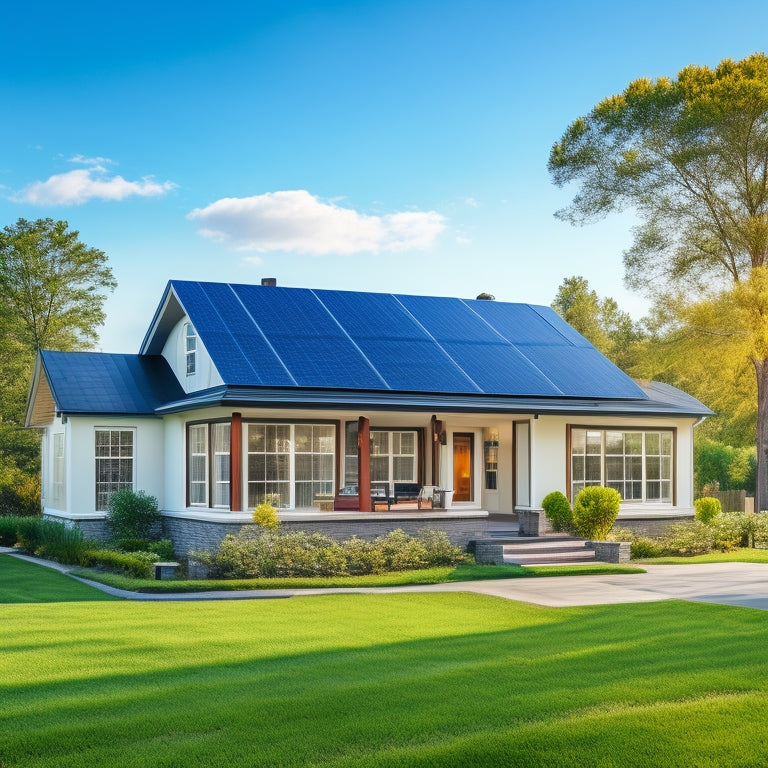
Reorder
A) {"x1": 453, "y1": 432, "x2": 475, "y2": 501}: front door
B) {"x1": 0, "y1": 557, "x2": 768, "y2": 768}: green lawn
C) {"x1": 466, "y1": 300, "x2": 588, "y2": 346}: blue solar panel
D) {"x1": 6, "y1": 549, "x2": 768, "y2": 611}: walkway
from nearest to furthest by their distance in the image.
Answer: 1. {"x1": 0, "y1": 557, "x2": 768, "y2": 768}: green lawn
2. {"x1": 6, "y1": 549, "x2": 768, "y2": 611}: walkway
3. {"x1": 453, "y1": 432, "x2": 475, "y2": 501}: front door
4. {"x1": 466, "y1": 300, "x2": 588, "y2": 346}: blue solar panel

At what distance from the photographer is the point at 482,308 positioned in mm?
27719

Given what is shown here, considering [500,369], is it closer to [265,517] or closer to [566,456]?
[566,456]

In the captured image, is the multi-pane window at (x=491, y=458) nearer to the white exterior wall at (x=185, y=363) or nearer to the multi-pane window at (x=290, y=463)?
the multi-pane window at (x=290, y=463)

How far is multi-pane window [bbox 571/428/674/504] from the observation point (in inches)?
939

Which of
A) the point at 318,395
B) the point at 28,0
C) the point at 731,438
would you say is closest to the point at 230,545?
the point at 318,395

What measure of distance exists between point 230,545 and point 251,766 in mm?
11780

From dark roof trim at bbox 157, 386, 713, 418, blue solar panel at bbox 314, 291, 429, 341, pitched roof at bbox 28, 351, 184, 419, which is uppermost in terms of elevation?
blue solar panel at bbox 314, 291, 429, 341

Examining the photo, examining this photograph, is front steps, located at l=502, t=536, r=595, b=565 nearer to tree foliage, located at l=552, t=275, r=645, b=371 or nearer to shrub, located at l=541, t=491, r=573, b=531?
shrub, located at l=541, t=491, r=573, b=531

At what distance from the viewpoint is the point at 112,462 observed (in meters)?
23.9

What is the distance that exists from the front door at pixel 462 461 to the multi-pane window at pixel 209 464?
20.7 ft

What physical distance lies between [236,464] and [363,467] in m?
2.72

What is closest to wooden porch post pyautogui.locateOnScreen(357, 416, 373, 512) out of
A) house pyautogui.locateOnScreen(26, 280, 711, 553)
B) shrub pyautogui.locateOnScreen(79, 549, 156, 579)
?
house pyautogui.locateOnScreen(26, 280, 711, 553)

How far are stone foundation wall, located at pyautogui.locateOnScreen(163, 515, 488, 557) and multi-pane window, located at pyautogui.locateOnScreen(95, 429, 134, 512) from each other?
10.8ft

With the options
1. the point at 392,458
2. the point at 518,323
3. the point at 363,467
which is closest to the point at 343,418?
the point at 363,467
